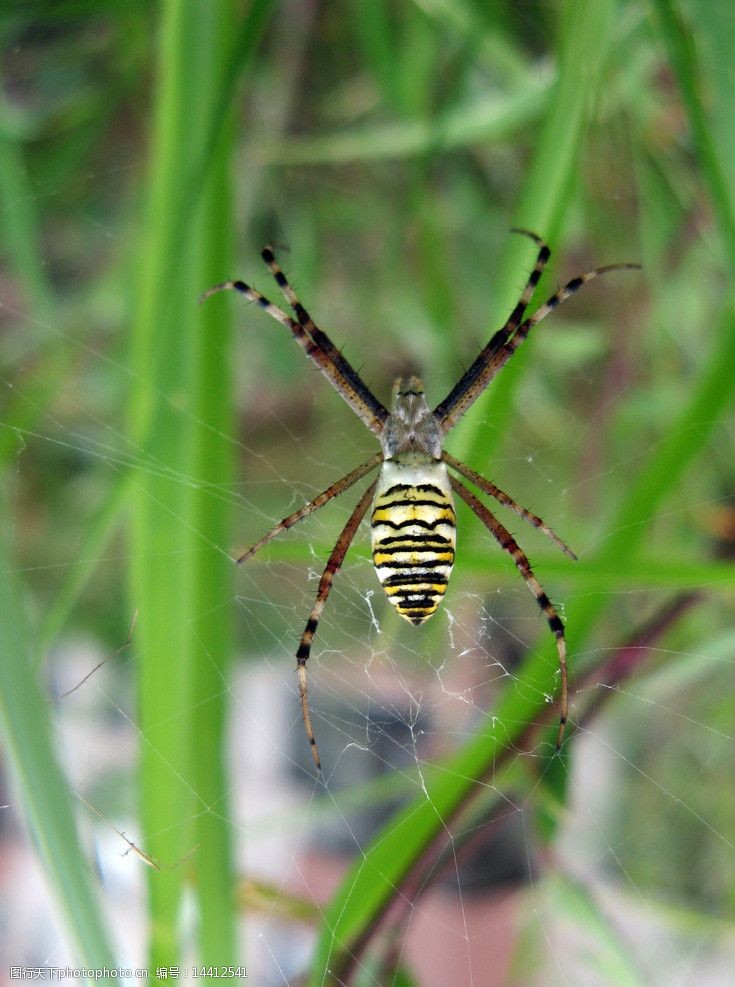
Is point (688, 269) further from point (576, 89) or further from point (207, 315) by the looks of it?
point (207, 315)

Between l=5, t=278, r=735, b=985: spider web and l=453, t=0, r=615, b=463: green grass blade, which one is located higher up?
l=453, t=0, r=615, b=463: green grass blade

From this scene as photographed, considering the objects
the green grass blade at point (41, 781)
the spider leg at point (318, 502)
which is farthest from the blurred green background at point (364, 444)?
the spider leg at point (318, 502)

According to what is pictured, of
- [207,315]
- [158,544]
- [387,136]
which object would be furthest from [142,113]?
[158,544]

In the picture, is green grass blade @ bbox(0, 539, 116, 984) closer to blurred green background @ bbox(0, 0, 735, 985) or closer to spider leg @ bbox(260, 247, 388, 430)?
blurred green background @ bbox(0, 0, 735, 985)

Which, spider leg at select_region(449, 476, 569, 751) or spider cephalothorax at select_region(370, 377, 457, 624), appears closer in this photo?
spider cephalothorax at select_region(370, 377, 457, 624)

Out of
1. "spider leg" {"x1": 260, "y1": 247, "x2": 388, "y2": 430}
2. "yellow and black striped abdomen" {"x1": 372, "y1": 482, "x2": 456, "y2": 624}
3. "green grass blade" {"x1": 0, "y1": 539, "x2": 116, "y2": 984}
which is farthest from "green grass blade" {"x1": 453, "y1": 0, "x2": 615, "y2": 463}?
"green grass blade" {"x1": 0, "y1": 539, "x2": 116, "y2": 984}

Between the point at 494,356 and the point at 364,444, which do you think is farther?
the point at 364,444

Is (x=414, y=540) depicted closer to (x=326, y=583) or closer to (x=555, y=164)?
(x=326, y=583)

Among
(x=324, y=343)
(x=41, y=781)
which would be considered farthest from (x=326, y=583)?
(x=41, y=781)
